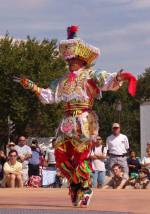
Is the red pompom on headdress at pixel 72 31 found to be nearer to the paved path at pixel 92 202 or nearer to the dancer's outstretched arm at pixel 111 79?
the dancer's outstretched arm at pixel 111 79

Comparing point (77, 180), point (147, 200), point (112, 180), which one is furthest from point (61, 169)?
point (112, 180)

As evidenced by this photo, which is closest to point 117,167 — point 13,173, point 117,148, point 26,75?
point 117,148

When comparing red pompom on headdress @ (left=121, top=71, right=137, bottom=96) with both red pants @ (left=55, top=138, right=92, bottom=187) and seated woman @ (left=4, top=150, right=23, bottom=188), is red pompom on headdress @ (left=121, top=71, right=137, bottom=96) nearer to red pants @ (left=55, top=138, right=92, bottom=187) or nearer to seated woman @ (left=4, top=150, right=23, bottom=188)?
red pants @ (left=55, top=138, right=92, bottom=187)

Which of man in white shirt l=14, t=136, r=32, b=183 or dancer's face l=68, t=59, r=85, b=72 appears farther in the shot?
man in white shirt l=14, t=136, r=32, b=183

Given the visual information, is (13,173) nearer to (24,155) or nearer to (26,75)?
(24,155)

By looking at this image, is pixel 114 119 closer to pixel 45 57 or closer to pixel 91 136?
pixel 45 57

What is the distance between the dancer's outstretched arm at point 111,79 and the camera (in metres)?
9.85

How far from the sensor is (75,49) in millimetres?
10133

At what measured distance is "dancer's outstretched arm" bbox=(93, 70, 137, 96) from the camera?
9852mm

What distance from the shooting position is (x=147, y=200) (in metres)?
11.2

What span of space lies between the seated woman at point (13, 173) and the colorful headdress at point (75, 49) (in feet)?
21.3

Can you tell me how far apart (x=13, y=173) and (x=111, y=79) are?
688 cm

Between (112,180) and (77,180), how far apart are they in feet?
21.5

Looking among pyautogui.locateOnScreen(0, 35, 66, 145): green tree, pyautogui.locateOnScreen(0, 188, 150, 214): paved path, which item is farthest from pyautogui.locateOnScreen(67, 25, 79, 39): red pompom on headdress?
pyautogui.locateOnScreen(0, 35, 66, 145): green tree
